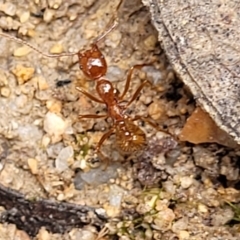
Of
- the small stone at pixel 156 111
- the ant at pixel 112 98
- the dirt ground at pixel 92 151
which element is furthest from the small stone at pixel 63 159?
the small stone at pixel 156 111

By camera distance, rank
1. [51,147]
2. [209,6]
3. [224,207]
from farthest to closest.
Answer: [51,147] < [224,207] < [209,6]

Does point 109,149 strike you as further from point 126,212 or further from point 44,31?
point 44,31

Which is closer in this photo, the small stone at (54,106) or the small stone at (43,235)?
the small stone at (43,235)

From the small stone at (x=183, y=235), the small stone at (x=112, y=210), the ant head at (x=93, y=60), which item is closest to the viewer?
the small stone at (x=183, y=235)

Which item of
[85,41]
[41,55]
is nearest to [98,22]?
[85,41]

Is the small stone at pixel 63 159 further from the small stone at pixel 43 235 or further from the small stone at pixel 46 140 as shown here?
the small stone at pixel 43 235
